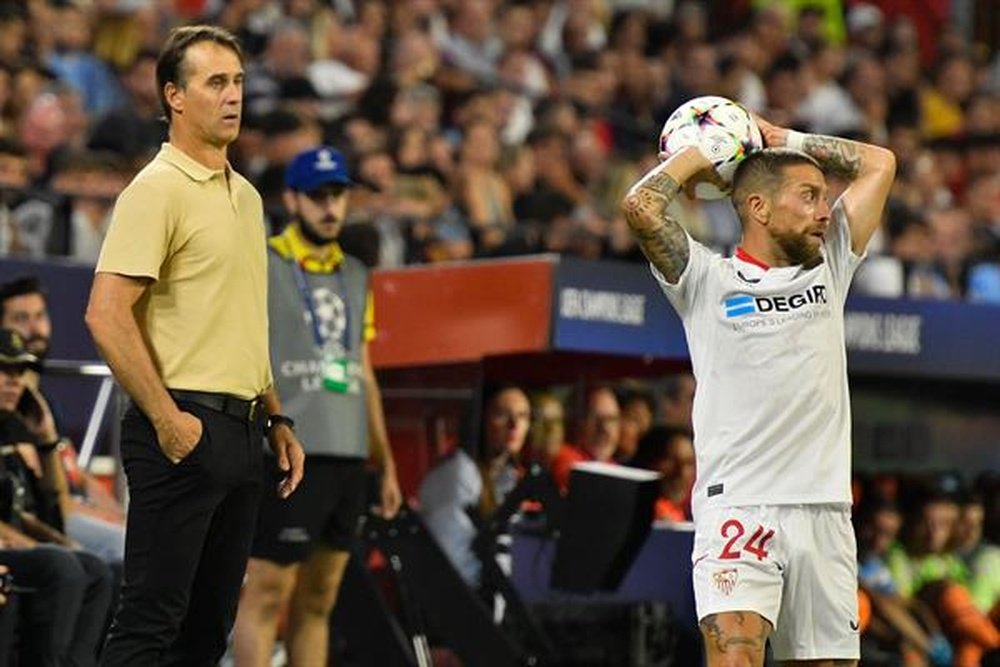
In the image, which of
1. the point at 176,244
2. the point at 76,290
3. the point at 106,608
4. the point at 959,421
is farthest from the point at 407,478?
the point at 176,244

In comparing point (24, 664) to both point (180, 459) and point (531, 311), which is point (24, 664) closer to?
point (180, 459)

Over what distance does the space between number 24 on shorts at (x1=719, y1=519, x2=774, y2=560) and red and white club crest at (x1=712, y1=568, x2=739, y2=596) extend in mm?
43

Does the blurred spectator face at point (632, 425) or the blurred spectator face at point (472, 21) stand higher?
the blurred spectator face at point (472, 21)

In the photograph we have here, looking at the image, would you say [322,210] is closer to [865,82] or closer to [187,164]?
[187,164]

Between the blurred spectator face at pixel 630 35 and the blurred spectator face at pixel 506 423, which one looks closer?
the blurred spectator face at pixel 506 423

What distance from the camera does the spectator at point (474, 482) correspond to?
11055 mm

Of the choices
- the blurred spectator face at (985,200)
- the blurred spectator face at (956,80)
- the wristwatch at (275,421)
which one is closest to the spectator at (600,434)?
the wristwatch at (275,421)

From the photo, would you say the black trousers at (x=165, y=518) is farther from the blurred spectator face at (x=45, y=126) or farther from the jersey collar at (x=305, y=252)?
the blurred spectator face at (x=45, y=126)

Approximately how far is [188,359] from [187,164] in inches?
23.0

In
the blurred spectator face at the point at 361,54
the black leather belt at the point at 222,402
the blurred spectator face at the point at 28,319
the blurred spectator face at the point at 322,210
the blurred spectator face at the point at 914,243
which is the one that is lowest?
the black leather belt at the point at 222,402

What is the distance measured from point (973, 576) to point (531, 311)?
3.77m

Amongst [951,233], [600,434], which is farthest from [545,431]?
[951,233]

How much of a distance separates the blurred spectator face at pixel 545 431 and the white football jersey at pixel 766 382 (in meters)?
4.42

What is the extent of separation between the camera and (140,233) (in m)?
6.89
